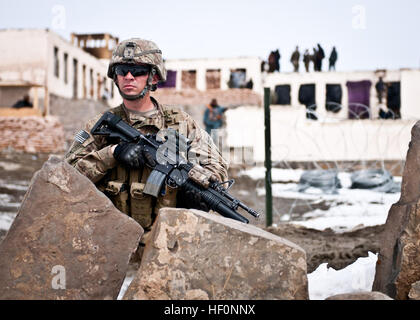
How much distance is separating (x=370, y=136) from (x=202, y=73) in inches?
526

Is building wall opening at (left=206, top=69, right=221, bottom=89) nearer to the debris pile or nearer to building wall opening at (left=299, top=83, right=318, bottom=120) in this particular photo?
building wall opening at (left=299, top=83, right=318, bottom=120)

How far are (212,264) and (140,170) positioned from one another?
1.48m

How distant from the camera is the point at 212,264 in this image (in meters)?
2.46

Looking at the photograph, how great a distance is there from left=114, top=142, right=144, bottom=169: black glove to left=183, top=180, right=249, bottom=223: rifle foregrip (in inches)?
14.5

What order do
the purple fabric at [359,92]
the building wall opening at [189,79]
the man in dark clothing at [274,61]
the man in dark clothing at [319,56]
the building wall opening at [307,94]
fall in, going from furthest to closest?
the building wall opening at [189,79], the building wall opening at [307,94], the purple fabric at [359,92], the man in dark clothing at [274,61], the man in dark clothing at [319,56]

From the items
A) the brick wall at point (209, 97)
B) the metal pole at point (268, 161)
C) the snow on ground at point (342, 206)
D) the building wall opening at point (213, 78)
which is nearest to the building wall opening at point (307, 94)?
the building wall opening at point (213, 78)

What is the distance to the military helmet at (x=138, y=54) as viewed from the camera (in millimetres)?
3668

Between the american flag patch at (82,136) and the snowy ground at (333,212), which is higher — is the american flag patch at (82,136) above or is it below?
above

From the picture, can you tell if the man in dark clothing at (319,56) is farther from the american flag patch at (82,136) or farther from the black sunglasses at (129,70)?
the american flag patch at (82,136)

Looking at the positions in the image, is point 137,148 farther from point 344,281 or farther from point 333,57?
point 333,57

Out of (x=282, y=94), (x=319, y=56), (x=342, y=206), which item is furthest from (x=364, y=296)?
(x=282, y=94)

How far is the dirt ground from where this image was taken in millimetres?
4965

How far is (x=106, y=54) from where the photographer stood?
25.1m
